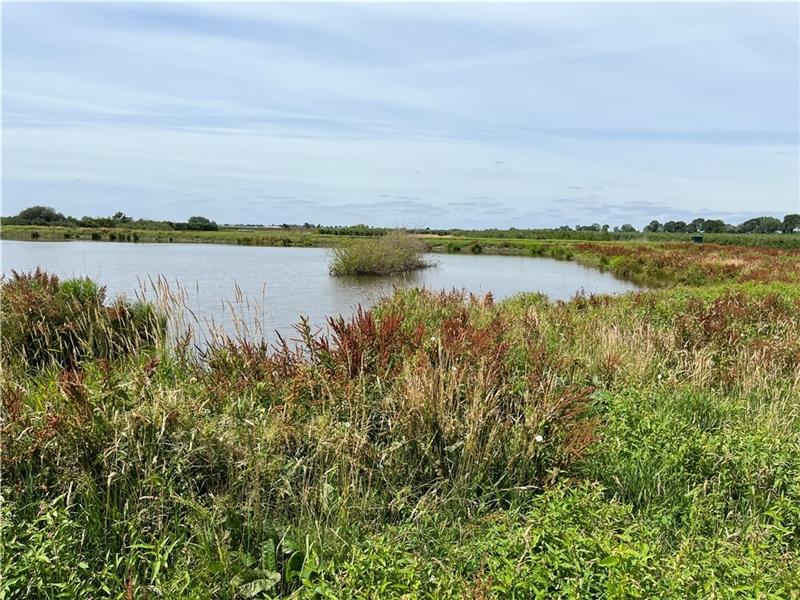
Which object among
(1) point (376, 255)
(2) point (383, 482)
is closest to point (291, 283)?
(1) point (376, 255)

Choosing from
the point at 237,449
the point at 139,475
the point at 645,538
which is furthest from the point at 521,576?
the point at 139,475

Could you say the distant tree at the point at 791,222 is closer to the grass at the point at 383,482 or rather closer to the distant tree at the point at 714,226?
the distant tree at the point at 714,226

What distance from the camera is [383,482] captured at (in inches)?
149

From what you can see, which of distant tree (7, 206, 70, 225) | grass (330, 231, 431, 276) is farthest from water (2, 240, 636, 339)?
distant tree (7, 206, 70, 225)

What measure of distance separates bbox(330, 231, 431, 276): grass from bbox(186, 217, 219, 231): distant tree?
70576mm

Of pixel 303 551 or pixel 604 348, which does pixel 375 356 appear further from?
pixel 604 348

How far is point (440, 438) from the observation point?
157 inches

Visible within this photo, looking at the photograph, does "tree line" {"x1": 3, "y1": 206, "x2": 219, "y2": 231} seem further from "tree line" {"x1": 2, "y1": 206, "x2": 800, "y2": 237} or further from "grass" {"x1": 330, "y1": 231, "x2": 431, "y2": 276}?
"grass" {"x1": 330, "y1": 231, "x2": 431, "y2": 276}

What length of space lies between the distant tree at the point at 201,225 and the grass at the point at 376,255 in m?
70.6

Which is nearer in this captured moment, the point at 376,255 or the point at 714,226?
the point at 376,255

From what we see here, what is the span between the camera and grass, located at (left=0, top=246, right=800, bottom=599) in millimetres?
2621

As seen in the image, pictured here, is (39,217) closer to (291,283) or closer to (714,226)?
(291,283)

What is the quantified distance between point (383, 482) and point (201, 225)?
337 feet

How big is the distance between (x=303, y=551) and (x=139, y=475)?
109 centimetres
